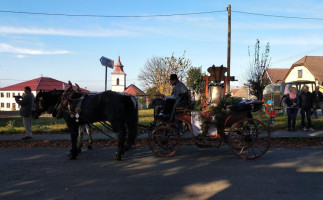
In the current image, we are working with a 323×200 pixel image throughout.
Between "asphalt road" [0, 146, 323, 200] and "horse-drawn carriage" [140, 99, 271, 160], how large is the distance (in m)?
0.32

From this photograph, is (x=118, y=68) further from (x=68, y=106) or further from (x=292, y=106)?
(x=68, y=106)

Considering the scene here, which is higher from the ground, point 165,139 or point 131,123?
point 131,123

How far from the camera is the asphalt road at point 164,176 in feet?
14.1

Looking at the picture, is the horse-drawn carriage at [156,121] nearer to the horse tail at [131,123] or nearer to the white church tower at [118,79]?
the horse tail at [131,123]

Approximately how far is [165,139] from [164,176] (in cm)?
168

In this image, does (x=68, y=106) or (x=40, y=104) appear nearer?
(x=68, y=106)

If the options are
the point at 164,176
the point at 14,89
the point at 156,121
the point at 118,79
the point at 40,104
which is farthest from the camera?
the point at 118,79

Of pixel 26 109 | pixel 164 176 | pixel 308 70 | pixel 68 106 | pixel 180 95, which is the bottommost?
pixel 164 176

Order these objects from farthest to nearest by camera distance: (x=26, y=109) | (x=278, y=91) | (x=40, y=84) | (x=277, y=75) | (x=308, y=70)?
(x=40, y=84)
(x=277, y=75)
(x=308, y=70)
(x=278, y=91)
(x=26, y=109)

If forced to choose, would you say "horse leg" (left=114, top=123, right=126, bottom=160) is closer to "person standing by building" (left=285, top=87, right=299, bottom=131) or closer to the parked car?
"person standing by building" (left=285, top=87, right=299, bottom=131)

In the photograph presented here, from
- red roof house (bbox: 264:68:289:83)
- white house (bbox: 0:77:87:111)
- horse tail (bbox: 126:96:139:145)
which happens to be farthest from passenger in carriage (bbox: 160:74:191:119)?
white house (bbox: 0:77:87:111)

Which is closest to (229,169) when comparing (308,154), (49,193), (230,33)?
(308,154)

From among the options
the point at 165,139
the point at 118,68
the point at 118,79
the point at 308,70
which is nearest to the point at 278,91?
the point at 308,70

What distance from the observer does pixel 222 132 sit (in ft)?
22.3
